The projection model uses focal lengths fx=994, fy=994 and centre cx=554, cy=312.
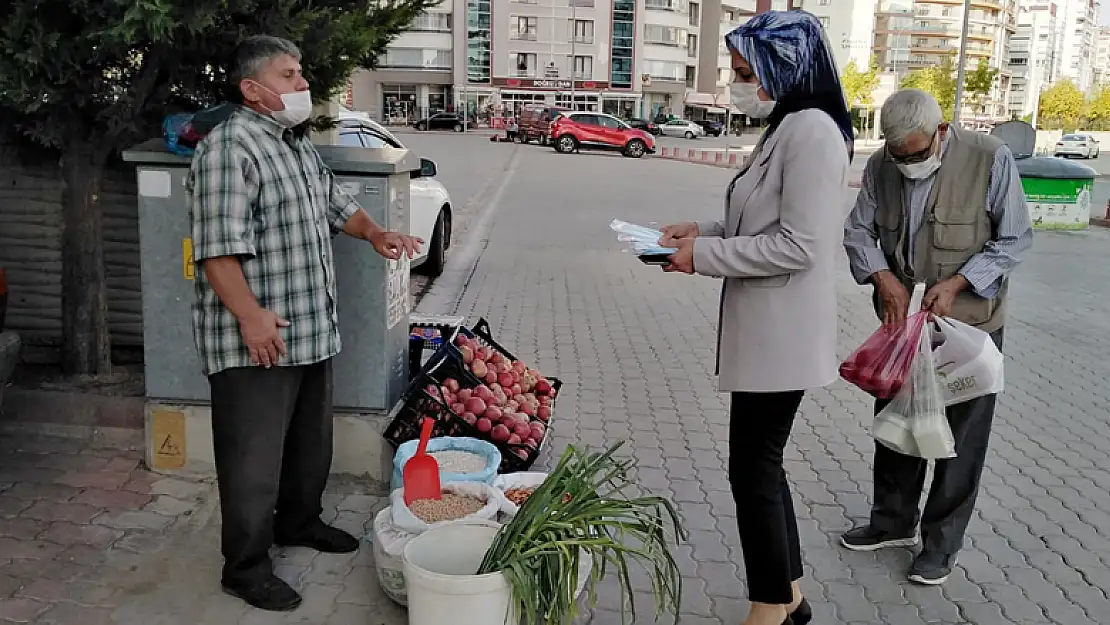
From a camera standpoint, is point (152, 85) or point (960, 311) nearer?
point (960, 311)

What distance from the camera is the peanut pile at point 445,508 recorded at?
3.41 m

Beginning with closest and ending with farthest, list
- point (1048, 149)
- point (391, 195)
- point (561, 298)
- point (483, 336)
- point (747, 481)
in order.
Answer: point (747, 481) < point (391, 195) < point (483, 336) < point (561, 298) < point (1048, 149)

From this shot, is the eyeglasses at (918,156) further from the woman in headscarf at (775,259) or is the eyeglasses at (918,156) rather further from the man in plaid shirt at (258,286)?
the man in plaid shirt at (258,286)

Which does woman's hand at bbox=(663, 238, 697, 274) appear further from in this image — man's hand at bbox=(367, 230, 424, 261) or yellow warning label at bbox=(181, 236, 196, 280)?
yellow warning label at bbox=(181, 236, 196, 280)

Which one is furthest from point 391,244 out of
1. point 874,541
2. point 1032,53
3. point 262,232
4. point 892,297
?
point 1032,53

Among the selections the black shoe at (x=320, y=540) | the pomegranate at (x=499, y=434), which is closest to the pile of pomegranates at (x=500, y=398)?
the pomegranate at (x=499, y=434)

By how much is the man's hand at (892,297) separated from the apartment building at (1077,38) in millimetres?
135504

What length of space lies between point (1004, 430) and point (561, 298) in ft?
15.1

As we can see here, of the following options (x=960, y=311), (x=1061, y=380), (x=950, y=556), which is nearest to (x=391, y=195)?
(x=960, y=311)

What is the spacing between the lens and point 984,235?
3.53 m

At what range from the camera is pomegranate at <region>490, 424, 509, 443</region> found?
172 inches

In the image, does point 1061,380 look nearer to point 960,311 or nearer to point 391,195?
point 960,311

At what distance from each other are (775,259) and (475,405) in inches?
78.4

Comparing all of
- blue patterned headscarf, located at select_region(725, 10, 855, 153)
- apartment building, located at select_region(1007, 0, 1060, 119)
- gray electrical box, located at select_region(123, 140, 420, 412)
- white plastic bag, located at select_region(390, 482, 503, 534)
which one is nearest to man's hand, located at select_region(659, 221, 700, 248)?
blue patterned headscarf, located at select_region(725, 10, 855, 153)
